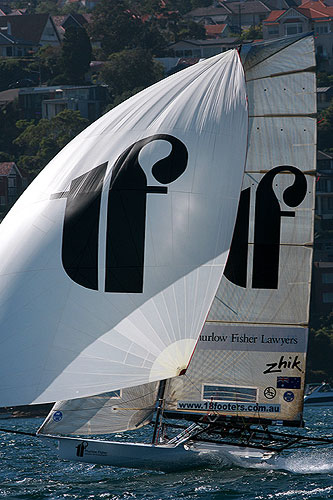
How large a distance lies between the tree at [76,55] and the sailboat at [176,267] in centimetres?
5331

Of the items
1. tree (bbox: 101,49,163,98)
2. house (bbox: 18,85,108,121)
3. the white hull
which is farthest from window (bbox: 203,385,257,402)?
tree (bbox: 101,49,163,98)

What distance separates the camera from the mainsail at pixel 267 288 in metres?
12.0

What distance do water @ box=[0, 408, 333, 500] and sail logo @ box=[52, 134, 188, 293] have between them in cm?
203

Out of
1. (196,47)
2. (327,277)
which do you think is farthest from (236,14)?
(327,277)

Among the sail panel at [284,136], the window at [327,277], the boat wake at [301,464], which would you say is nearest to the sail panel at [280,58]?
the sail panel at [284,136]

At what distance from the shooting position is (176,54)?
7081 centimetres

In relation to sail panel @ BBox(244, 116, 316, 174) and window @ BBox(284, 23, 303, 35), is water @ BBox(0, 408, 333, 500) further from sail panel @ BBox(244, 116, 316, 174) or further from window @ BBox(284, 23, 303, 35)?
Result: window @ BBox(284, 23, 303, 35)

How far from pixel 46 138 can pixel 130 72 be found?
1010cm

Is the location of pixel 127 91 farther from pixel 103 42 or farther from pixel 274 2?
pixel 274 2

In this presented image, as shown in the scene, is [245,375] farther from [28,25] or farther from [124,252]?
[28,25]

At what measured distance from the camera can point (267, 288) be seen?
12188 millimetres

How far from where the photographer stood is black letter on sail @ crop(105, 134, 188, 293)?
11109mm

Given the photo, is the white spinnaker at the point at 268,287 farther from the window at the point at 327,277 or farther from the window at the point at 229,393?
the window at the point at 327,277

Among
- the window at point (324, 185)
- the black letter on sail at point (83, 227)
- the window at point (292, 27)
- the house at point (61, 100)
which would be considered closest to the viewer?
the black letter on sail at point (83, 227)
